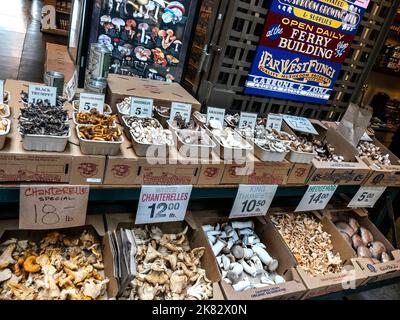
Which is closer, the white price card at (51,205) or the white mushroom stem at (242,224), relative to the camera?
the white price card at (51,205)

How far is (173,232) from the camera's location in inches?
80.0

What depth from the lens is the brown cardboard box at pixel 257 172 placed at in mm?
1756

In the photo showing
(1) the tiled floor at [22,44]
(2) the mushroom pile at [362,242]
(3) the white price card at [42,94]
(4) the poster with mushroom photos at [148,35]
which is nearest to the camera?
(3) the white price card at [42,94]

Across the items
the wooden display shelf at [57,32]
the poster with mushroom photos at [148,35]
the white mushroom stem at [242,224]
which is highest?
the poster with mushroom photos at [148,35]

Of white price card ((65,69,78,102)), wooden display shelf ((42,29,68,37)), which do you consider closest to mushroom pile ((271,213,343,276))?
white price card ((65,69,78,102))

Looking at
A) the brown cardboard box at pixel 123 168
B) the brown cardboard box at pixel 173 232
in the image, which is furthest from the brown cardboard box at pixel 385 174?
the brown cardboard box at pixel 123 168

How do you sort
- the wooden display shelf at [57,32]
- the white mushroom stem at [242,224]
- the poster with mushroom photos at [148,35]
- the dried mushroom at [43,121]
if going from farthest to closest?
1. the wooden display shelf at [57,32]
2. the white mushroom stem at [242,224]
3. the poster with mushroom photos at [148,35]
4. the dried mushroom at [43,121]

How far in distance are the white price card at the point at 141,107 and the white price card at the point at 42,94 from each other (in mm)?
392

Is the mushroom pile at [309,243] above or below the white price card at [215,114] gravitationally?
below

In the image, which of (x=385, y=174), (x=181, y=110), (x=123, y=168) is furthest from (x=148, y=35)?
(x=385, y=174)

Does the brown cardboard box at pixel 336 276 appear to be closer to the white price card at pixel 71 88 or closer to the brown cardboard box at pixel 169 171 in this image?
the brown cardboard box at pixel 169 171

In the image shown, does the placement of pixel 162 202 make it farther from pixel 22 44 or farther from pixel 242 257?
pixel 22 44

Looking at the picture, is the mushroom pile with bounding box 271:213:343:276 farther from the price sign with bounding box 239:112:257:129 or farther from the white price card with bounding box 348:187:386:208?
the price sign with bounding box 239:112:257:129

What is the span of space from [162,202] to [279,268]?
0.93 meters
